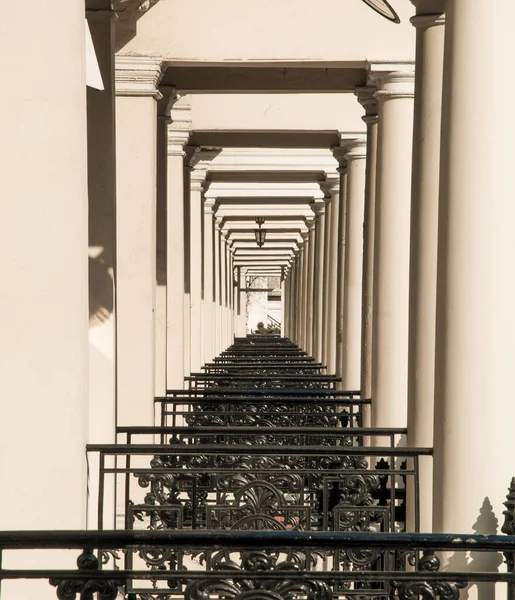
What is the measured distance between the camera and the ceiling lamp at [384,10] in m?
12.9

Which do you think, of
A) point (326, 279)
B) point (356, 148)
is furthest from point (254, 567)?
point (326, 279)

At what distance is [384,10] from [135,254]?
4.11 meters

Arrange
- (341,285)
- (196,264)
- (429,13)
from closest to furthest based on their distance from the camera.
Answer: (429,13) < (341,285) < (196,264)

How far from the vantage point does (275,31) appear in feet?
45.8

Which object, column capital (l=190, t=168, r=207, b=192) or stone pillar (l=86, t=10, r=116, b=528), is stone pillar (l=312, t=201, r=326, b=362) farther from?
stone pillar (l=86, t=10, r=116, b=528)

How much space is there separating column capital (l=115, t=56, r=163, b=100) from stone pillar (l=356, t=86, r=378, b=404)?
3175mm

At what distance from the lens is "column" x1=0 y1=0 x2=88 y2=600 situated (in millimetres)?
6121

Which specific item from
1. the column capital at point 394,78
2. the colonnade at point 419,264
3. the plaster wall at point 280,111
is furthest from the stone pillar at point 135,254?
the plaster wall at point 280,111

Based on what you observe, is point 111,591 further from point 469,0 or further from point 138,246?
point 138,246

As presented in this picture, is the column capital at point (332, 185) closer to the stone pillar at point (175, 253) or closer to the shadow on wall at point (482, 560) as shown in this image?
the stone pillar at point (175, 253)

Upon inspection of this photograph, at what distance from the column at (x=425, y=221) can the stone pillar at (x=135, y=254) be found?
394 cm

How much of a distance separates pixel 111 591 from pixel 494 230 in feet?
11.0

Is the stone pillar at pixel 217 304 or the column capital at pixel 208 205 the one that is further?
the stone pillar at pixel 217 304

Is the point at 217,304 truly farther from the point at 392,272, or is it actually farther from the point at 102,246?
the point at 102,246
